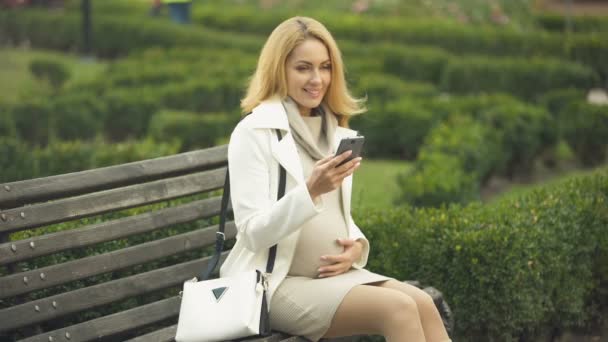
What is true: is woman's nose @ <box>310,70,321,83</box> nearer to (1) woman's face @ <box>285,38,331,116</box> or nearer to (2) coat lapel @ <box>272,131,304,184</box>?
(1) woman's face @ <box>285,38,331,116</box>

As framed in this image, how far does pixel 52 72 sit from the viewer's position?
55.2ft

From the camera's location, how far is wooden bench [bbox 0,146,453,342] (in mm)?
3809

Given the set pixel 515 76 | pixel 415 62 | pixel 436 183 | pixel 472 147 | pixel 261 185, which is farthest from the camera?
pixel 415 62

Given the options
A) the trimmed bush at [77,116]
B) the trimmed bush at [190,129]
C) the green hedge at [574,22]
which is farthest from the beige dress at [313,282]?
the green hedge at [574,22]

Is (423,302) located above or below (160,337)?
above

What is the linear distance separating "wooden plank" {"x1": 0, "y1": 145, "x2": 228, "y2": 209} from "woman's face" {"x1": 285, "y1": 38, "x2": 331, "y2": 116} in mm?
719

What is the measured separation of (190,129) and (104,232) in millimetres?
6359

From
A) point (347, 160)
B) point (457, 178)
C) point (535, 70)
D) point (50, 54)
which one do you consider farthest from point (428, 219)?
point (50, 54)

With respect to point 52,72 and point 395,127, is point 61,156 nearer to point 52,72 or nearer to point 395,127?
point 395,127

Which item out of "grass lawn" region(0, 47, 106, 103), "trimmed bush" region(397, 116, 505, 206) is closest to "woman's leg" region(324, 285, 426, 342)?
"trimmed bush" region(397, 116, 505, 206)

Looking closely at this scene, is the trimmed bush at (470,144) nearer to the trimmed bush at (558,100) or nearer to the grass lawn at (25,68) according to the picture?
the trimmed bush at (558,100)

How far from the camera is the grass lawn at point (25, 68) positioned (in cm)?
1700

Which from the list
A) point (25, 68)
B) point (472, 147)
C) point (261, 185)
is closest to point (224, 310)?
point (261, 185)

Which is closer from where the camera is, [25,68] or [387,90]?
[387,90]
